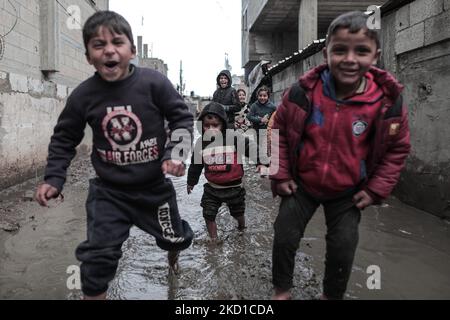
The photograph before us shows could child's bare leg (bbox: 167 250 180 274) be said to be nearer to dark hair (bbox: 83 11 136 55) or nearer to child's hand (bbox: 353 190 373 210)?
child's hand (bbox: 353 190 373 210)

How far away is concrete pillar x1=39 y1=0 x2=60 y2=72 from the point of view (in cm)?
719

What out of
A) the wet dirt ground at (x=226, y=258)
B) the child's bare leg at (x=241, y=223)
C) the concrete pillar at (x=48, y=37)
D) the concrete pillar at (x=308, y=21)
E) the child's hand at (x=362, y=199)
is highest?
the concrete pillar at (x=308, y=21)

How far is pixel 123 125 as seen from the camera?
2.22m

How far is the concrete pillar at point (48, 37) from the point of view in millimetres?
7191

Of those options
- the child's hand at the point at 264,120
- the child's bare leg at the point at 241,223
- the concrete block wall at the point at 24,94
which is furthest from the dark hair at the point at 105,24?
the child's hand at the point at 264,120

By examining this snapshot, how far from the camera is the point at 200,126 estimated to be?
3842mm

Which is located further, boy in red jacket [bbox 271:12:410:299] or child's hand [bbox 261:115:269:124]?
child's hand [bbox 261:115:269:124]

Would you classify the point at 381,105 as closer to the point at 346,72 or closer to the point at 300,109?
the point at 346,72

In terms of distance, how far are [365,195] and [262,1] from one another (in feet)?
54.0

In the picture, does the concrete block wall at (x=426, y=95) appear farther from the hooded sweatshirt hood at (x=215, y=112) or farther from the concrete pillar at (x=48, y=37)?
the concrete pillar at (x=48, y=37)

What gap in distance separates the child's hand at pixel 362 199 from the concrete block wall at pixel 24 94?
4.86m

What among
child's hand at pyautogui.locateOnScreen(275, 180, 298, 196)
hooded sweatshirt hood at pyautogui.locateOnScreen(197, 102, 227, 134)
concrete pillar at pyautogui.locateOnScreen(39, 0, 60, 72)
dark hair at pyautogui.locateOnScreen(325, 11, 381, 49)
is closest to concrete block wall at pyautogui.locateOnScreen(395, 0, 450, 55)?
hooded sweatshirt hood at pyautogui.locateOnScreen(197, 102, 227, 134)

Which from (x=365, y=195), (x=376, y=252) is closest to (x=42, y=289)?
(x=365, y=195)

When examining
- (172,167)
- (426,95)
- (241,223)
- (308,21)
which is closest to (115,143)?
(172,167)
